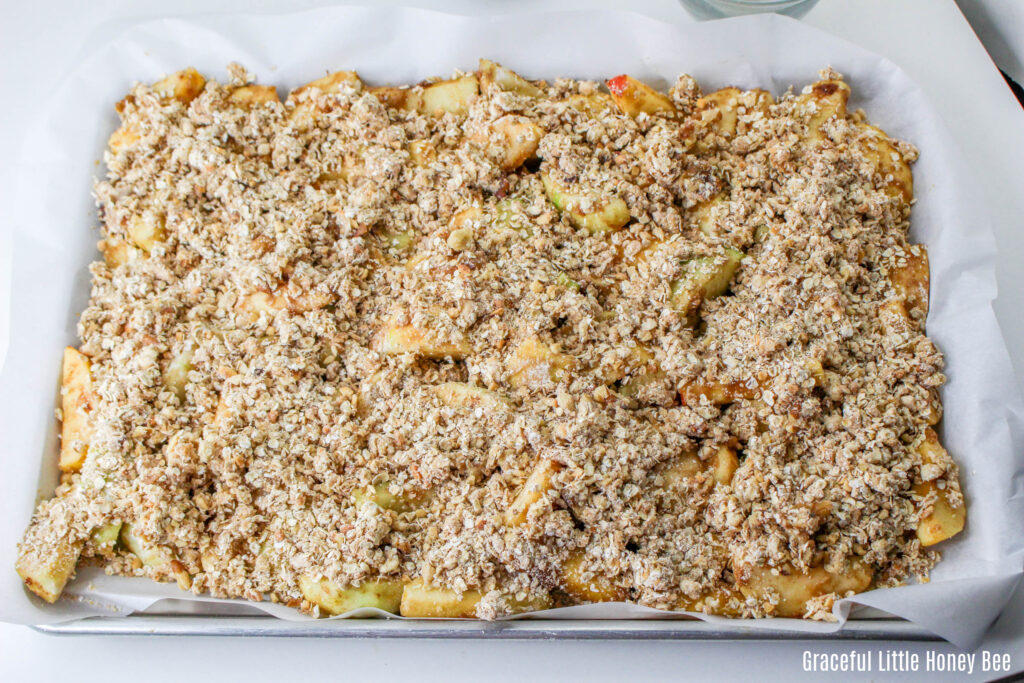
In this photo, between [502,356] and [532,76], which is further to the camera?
[532,76]

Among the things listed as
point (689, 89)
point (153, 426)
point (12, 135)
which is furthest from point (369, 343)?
point (12, 135)

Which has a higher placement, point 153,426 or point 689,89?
point 689,89

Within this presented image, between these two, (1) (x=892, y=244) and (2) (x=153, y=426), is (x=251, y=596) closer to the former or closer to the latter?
(2) (x=153, y=426)

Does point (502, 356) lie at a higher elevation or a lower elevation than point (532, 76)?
lower

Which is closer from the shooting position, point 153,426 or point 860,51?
point 153,426
